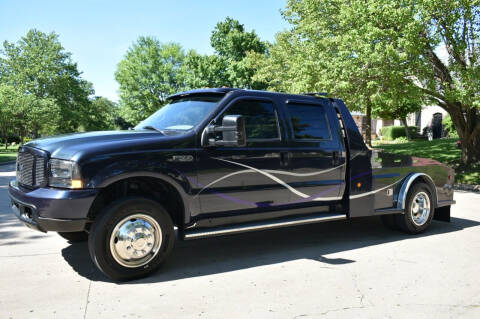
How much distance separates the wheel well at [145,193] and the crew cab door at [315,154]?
1.49m

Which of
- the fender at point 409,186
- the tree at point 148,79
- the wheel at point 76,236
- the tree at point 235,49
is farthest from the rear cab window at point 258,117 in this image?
the tree at point 148,79

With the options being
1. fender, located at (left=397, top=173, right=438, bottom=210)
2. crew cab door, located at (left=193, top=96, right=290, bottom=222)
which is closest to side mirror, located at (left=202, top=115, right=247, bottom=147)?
crew cab door, located at (left=193, top=96, right=290, bottom=222)

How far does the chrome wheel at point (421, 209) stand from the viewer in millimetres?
6734

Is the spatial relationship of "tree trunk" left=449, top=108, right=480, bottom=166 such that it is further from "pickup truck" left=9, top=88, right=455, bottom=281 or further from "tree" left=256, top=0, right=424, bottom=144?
"pickup truck" left=9, top=88, right=455, bottom=281

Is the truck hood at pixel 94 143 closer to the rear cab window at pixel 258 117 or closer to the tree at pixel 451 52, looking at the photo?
the rear cab window at pixel 258 117

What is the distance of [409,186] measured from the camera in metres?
6.55

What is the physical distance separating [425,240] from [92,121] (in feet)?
184

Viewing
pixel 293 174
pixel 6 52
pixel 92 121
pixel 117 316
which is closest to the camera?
pixel 117 316

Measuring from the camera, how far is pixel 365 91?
47.6 feet

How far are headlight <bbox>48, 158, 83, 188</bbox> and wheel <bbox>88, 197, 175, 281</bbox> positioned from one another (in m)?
0.43

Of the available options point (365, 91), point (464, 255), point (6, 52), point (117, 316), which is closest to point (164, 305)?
point (117, 316)

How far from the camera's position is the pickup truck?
415 cm

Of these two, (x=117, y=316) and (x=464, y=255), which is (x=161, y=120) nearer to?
(x=117, y=316)

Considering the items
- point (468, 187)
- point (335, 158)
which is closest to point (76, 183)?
point (335, 158)
